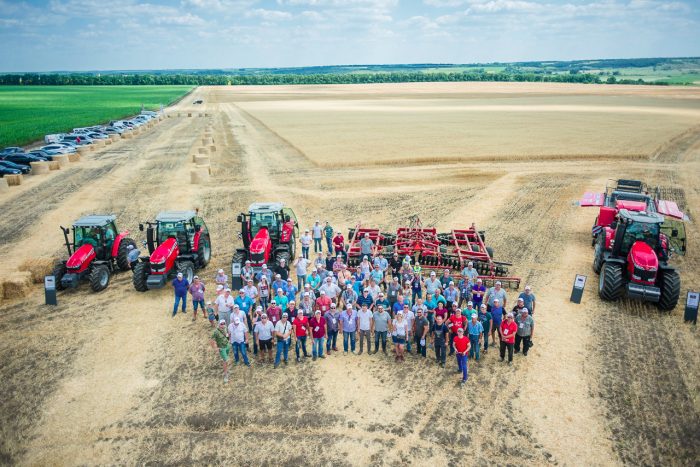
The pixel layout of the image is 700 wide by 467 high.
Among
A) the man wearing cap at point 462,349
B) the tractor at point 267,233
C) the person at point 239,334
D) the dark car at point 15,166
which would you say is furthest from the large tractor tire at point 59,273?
the dark car at point 15,166

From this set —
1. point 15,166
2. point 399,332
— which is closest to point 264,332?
point 399,332

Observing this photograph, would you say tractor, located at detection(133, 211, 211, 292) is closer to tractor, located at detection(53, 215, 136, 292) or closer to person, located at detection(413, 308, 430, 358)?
tractor, located at detection(53, 215, 136, 292)

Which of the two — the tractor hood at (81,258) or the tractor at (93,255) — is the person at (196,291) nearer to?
the tractor at (93,255)

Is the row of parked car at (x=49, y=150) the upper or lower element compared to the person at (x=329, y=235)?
upper

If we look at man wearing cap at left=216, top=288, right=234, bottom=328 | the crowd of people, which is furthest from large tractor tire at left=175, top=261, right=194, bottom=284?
man wearing cap at left=216, top=288, right=234, bottom=328

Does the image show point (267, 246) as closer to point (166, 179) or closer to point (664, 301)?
point (664, 301)

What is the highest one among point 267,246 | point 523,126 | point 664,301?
point 523,126

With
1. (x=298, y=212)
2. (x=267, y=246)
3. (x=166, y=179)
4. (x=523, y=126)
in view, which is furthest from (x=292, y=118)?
(x=267, y=246)
